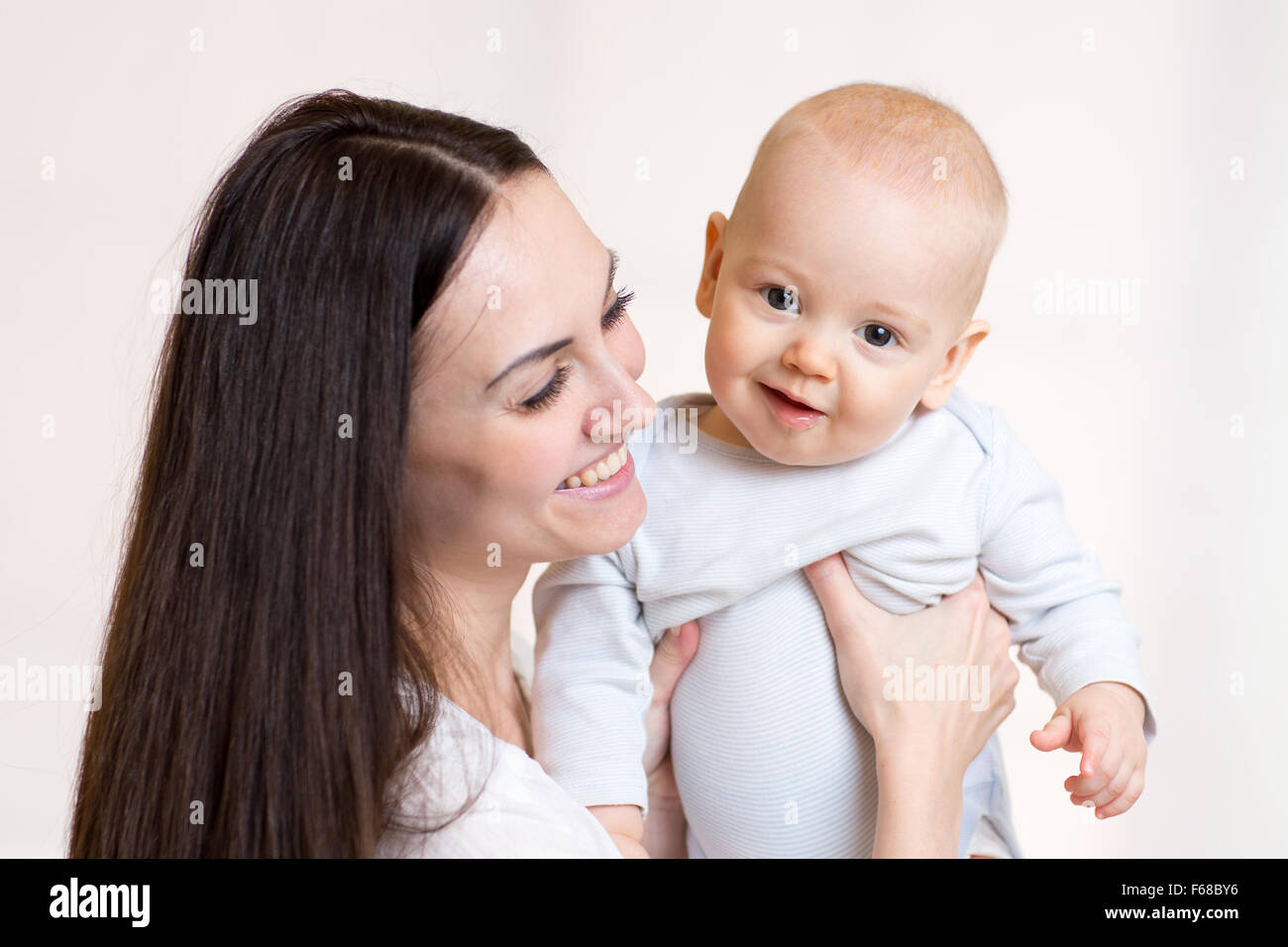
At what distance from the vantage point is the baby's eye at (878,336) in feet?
5.47

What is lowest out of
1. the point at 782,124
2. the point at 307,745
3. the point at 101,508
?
the point at 307,745

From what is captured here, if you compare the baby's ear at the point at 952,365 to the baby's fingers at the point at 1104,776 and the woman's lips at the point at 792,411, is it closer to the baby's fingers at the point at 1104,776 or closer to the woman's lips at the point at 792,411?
the woman's lips at the point at 792,411

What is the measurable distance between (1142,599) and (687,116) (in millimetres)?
1928

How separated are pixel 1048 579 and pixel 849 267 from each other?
61 centimetres

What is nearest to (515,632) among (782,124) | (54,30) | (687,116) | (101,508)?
(782,124)

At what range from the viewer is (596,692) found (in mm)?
1811

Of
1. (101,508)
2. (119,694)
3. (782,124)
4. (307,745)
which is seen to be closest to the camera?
(307,745)

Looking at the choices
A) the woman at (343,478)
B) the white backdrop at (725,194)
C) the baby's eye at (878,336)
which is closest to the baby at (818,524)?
the baby's eye at (878,336)

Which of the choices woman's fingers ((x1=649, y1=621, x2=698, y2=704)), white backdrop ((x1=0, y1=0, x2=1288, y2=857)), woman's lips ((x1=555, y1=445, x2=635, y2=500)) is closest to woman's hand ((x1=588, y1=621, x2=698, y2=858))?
woman's fingers ((x1=649, y1=621, x2=698, y2=704))

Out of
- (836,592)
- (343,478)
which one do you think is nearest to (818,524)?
(836,592)

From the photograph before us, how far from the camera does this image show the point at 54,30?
3287 millimetres

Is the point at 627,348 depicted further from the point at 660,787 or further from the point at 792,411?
the point at 660,787

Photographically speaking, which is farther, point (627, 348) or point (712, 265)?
point (712, 265)
